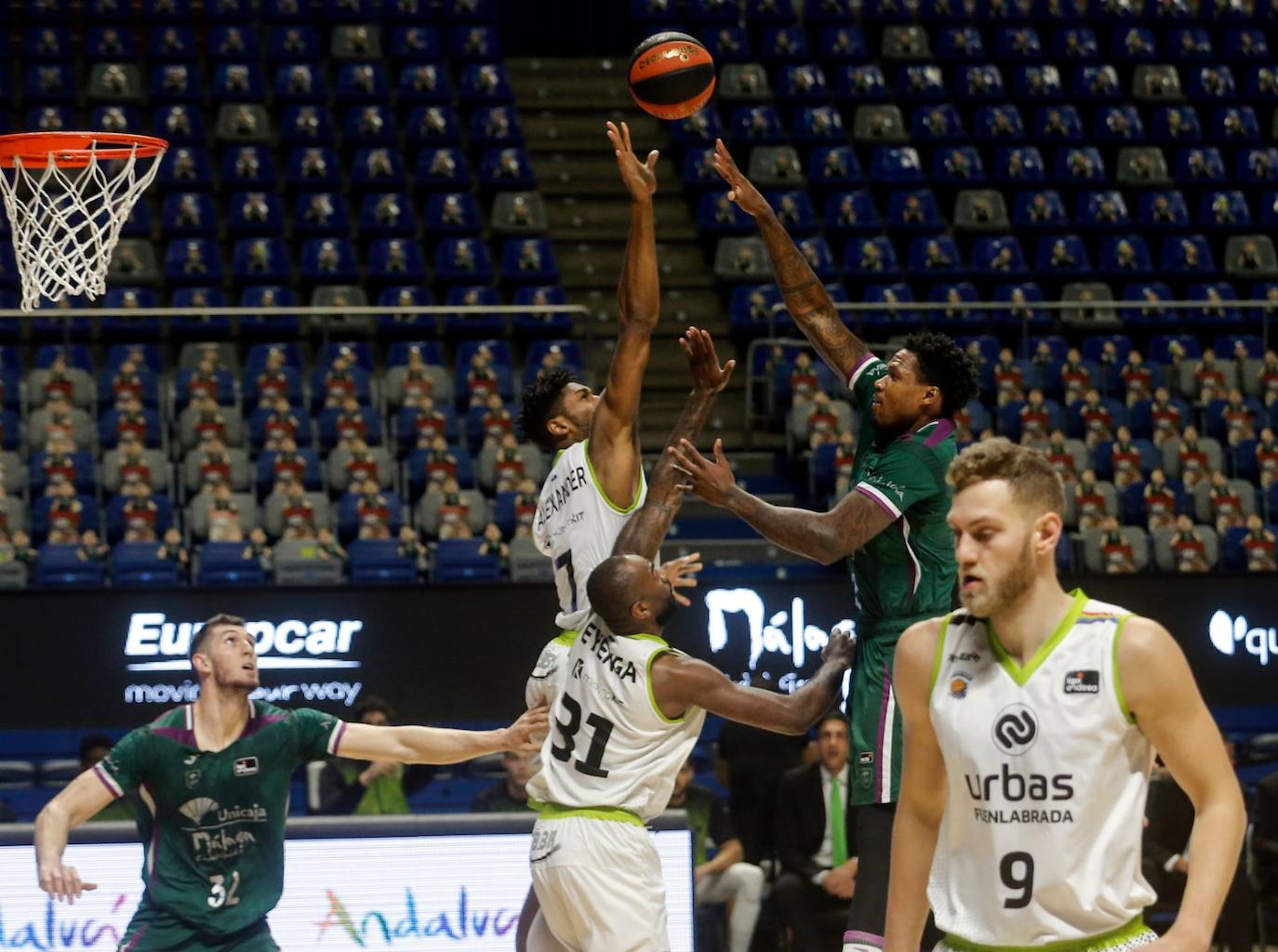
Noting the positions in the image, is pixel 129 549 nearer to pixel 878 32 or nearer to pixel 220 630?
pixel 220 630

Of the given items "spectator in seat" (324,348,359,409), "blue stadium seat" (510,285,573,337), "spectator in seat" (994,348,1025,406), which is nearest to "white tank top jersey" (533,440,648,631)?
"spectator in seat" (324,348,359,409)

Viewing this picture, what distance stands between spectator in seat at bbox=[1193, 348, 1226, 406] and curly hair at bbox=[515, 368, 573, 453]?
10043mm

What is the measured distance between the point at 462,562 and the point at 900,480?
25.1 ft

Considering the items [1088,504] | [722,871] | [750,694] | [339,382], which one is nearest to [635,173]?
[750,694]

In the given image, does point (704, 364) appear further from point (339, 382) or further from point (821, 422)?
point (339, 382)

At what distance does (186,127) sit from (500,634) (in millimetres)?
8637

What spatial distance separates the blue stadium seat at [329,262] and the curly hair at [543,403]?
10161 mm

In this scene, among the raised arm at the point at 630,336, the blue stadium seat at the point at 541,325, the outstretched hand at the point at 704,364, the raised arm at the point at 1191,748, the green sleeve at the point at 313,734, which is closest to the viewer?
the raised arm at the point at 1191,748

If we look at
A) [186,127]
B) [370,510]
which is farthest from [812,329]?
[186,127]

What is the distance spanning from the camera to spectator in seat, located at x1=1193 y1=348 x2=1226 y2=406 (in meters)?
15.5

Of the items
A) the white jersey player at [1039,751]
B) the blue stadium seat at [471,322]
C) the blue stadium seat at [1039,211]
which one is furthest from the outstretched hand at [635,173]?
the blue stadium seat at [1039,211]

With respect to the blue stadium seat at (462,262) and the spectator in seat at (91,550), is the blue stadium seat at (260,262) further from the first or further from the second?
the spectator in seat at (91,550)

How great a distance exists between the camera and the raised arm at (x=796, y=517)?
547 centimetres

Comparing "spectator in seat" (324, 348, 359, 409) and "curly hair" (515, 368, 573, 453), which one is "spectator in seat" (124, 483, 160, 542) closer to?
"spectator in seat" (324, 348, 359, 409)
